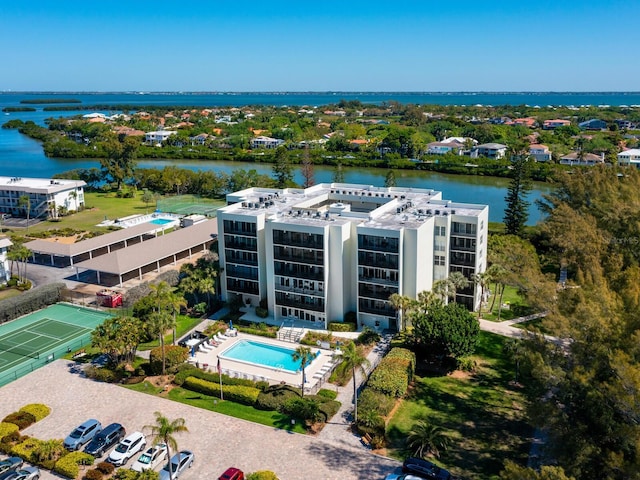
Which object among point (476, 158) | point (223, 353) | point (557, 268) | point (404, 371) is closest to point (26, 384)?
point (223, 353)

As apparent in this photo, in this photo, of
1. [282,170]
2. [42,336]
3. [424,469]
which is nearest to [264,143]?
[282,170]

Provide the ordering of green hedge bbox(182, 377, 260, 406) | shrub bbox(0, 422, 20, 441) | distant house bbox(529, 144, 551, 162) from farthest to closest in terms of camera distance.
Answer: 1. distant house bbox(529, 144, 551, 162)
2. green hedge bbox(182, 377, 260, 406)
3. shrub bbox(0, 422, 20, 441)

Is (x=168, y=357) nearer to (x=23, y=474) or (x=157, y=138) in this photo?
(x=23, y=474)

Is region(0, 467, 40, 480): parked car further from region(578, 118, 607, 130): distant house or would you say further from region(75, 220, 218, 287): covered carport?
region(578, 118, 607, 130): distant house

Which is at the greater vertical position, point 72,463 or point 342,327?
point 342,327

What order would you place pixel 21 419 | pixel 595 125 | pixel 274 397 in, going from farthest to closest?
1. pixel 595 125
2. pixel 274 397
3. pixel 21 419

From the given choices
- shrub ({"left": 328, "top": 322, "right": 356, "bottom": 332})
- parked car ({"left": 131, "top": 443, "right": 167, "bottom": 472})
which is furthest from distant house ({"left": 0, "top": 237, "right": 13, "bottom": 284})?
parked car ({"left": 131, "top": 443, "right": 167, "bottom": 472})

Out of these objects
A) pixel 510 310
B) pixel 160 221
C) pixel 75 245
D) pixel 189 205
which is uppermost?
pixel 75 245

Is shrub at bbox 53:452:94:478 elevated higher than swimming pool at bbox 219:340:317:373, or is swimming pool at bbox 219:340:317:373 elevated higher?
shrub at bbox 53:452:94:478
